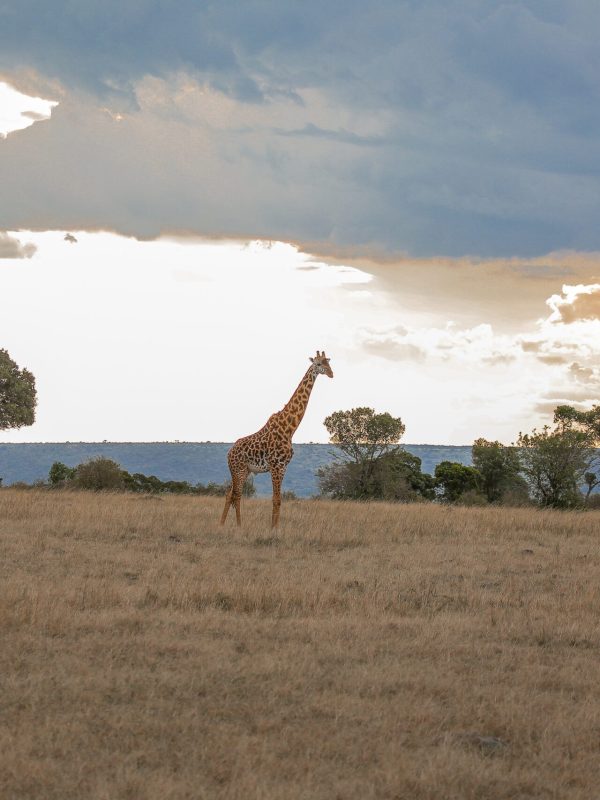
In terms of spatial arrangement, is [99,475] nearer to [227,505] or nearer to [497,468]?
[227,505]

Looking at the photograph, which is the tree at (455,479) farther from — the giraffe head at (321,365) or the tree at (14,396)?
the giraffe head at (321,365)

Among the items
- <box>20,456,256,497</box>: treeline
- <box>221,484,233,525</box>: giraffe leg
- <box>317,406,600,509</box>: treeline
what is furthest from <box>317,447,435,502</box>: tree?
<box>221,484,233,525</box>: giraffe leg

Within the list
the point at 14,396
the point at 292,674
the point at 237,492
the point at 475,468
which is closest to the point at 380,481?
the point at 475,468

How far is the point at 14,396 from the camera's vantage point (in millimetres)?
50812

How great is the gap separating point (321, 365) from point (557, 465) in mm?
26505

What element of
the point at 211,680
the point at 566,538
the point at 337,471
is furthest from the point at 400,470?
the point at 211,680

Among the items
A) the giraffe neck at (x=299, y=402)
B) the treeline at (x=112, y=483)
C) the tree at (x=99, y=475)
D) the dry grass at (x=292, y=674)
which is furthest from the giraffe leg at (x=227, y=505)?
the tree at (x=99, y=475)

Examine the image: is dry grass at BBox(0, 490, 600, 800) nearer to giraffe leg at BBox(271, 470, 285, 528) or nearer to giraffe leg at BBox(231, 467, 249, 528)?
giraffe leg at BBox(271, 470, 285, 528)

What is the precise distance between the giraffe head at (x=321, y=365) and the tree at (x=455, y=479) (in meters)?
29.6

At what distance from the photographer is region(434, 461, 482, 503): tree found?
53.8 m

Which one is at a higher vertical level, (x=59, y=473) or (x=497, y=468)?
(x=497, y=468)

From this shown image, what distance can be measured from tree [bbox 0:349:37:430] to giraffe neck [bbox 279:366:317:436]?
2939 cm

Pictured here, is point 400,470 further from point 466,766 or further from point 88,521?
point 466,766

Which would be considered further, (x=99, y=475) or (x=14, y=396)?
(x=14, y=396)
